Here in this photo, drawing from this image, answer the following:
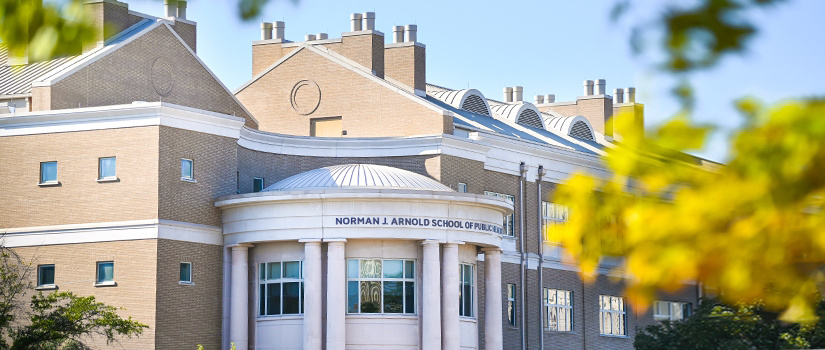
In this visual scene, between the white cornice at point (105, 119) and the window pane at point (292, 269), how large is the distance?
4.88 meters

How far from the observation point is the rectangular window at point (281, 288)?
39219 millimetres

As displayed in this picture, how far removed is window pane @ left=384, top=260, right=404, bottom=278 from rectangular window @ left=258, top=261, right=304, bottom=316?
2534 mm

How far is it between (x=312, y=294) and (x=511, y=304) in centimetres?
1133

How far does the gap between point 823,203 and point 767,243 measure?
35 cm

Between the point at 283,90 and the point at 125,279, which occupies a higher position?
the point at 283,90

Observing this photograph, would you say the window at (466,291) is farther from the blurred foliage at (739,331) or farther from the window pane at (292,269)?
the blurred foliage at (739,331)

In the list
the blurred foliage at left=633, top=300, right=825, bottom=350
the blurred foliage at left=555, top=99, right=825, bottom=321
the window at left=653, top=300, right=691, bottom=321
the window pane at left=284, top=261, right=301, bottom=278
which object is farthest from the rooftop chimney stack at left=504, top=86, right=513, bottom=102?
the blurred foliage at left=555, top=99, right=825, bottom=321

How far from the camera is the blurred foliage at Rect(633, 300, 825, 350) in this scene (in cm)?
4106

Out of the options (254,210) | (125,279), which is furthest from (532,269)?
(125,279)

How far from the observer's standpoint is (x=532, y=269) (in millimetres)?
49125

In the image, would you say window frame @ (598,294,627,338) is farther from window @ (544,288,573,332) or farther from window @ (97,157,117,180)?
window @ (97,157,117,180)

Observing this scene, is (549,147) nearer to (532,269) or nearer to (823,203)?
(532,269)

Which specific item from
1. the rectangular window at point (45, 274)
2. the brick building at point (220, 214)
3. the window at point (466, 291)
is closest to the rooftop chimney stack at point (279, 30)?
the brick building at point (220, 214)

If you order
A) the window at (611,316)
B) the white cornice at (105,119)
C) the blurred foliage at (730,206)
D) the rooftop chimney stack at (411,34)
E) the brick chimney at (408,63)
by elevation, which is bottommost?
the blurred foliage at (730,206)
